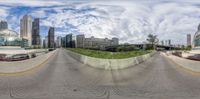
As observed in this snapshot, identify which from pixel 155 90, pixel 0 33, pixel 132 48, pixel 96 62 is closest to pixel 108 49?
pixel 132 48

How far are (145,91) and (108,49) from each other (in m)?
42.0

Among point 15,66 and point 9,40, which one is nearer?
point 15,66

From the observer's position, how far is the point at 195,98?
11.0m

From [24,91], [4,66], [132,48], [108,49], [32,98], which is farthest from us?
[132,48]

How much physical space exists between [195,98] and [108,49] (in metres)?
43.8

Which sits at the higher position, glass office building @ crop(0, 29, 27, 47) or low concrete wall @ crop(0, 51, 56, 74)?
glass office building @ crop(0, 29, 27, 47)

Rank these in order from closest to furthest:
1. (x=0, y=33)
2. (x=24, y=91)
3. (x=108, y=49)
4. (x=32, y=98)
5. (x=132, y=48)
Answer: (x=32, y=98) → (x=24, y=91) → (x=108, y=49) → (x=132, y=48) → (x=0, y=33)

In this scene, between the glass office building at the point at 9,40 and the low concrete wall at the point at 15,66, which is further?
the glass office building at the point at 9,40

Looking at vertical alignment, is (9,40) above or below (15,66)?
above

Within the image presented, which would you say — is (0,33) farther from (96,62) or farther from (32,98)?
(32,98)

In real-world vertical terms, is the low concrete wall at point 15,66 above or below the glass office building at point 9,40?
below

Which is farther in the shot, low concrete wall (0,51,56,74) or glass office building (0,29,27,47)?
glass office building (0,29,27,47)

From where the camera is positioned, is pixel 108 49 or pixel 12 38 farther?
pixel 12 38

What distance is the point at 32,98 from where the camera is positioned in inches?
425
